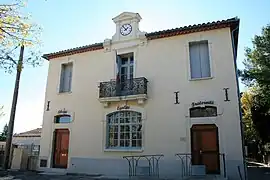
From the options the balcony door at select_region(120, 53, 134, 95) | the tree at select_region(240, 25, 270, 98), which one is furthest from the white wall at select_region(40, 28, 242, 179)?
the tree at select_region(240, 25, 270, 98)

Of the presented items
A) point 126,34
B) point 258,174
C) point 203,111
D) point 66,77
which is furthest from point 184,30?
point 258,174

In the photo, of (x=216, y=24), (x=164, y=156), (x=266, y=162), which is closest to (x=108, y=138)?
(x=164, y=156)

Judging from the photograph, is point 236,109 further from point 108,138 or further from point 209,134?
point 108,138

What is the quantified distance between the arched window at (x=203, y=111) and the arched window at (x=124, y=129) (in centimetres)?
250

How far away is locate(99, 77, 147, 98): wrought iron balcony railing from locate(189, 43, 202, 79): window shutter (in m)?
2.24

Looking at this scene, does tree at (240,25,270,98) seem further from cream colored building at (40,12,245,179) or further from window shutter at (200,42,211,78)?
window shutter at (200,42,211,78)

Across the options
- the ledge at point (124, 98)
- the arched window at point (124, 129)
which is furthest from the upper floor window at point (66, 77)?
the arched window at point (124, 129)

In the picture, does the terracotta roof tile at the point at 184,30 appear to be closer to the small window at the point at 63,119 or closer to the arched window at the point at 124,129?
the small window at the point at 63,119

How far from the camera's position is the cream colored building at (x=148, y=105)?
35.2 feet

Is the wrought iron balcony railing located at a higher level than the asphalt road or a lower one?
higher

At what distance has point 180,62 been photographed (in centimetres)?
1196

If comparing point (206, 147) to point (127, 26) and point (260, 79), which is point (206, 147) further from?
point (260, 79)

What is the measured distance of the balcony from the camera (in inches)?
473

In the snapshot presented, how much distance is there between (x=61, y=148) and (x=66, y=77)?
4018mm
